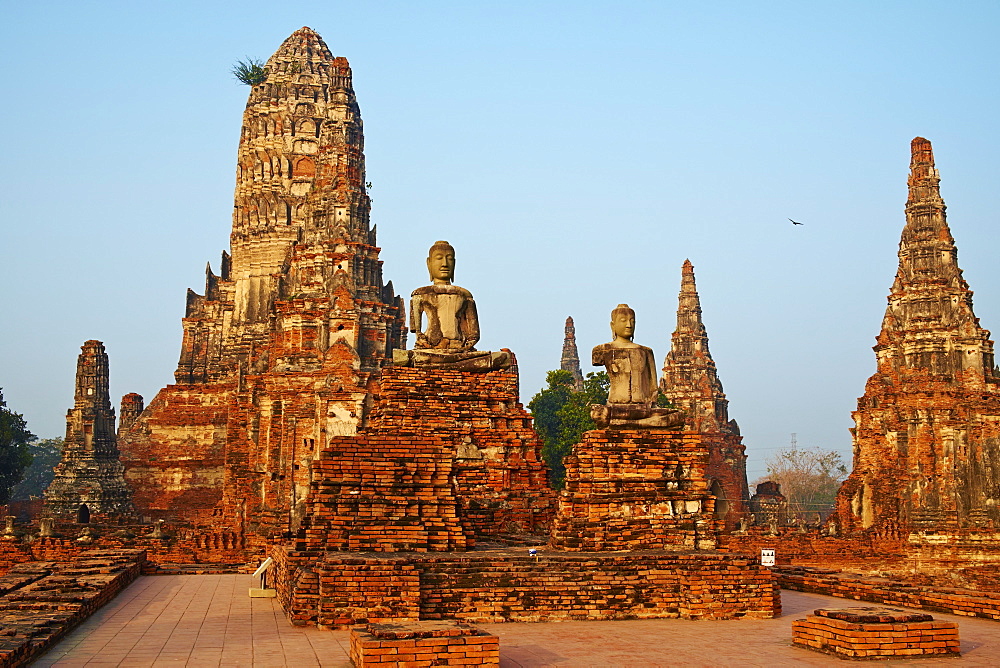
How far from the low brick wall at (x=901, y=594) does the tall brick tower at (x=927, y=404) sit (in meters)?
16.5

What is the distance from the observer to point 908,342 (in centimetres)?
3241

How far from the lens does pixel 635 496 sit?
12539 millimetres

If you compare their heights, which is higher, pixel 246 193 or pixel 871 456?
pixel 246 193

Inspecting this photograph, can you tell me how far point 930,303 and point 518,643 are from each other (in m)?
25.8

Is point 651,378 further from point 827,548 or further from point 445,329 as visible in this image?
point 827,548

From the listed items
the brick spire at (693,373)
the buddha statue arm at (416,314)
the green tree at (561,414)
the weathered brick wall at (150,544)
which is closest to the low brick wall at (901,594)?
the buddha statue arm at (416,314)

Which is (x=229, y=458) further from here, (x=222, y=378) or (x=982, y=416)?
(x=982, y=416)

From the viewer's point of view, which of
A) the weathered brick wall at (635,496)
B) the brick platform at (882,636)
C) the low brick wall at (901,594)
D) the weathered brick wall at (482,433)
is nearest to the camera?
the brick platform at (882,636)

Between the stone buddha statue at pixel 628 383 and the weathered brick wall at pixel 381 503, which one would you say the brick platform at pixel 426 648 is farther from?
the stone buddha statue at pixel 628 383

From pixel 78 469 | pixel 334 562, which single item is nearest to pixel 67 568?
pixel 334 562

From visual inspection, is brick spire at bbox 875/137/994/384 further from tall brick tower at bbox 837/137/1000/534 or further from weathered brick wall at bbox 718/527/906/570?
weathered brick wall at bbox 718/527/906/570

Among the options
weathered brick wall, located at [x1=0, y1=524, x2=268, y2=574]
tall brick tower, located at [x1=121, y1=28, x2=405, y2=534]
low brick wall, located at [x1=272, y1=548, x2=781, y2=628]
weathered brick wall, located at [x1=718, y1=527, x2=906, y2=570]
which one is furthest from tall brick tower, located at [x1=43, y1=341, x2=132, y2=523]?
low brick wall, located at [x1=272, y1=548, x2=781, y2=628]

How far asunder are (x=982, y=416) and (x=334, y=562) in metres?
24.4

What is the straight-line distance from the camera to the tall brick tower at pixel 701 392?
167 feet
